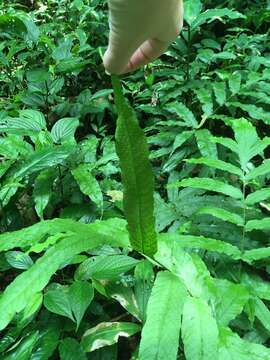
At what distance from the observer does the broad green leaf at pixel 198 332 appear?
3.74 ft

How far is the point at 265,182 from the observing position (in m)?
2.25

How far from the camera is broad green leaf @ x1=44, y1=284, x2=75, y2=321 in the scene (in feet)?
4.83

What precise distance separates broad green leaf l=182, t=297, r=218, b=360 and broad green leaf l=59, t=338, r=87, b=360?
1.27 ft

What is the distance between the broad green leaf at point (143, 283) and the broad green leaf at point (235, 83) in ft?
4.49

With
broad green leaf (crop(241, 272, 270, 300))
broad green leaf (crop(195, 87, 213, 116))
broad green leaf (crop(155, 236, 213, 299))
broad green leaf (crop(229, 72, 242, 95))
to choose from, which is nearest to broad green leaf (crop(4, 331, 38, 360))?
broad green leaf (crop(155, 236, 213, 299))

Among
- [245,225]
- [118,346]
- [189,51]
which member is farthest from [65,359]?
[189,51]

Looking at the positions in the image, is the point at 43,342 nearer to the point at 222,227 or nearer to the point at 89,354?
the point at 89,354

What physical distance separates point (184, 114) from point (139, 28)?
1.79 m

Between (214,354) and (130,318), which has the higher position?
(214,354)

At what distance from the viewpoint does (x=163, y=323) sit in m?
1.16

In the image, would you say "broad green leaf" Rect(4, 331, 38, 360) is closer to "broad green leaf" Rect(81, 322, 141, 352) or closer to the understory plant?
the understory plant

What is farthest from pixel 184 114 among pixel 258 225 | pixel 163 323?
pixel 163 323

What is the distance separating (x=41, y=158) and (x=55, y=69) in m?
1.00

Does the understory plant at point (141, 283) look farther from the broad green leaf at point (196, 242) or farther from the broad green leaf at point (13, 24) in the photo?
the broad green leaf at point (13, 24)
